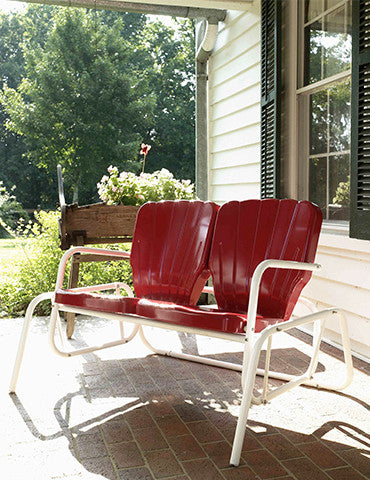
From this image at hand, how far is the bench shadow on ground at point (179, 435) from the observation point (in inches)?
80.8

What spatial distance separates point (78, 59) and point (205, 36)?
12.8m

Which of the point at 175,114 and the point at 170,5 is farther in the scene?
the point at 175,114

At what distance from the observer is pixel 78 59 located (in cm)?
1767

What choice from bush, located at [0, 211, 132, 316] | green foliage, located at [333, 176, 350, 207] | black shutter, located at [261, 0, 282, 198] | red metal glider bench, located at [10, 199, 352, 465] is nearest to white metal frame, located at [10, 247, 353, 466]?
red metal glider bench, located at [10, 199, 352, 465]

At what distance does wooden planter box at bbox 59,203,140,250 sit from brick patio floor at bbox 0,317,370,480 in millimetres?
820

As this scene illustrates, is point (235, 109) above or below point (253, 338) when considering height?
above

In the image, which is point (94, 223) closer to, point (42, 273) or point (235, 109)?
point (42, 273)

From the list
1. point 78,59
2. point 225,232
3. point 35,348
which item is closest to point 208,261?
point 225,232

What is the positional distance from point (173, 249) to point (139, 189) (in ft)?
3.86

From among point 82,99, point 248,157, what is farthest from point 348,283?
point 82,99

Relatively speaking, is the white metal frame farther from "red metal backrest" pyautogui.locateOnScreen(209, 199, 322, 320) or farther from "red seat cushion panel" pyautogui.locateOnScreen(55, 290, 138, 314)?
"red metal backrest" pyautogui.locateOnScreen(209, 199, 322, 320)

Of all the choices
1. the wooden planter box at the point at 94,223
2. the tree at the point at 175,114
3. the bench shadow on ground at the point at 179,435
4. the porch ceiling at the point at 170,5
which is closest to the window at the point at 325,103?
the porch ceiling at the point at 170,5

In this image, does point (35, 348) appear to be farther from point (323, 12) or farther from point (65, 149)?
point (65, 149)

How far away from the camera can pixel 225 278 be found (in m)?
2.92
